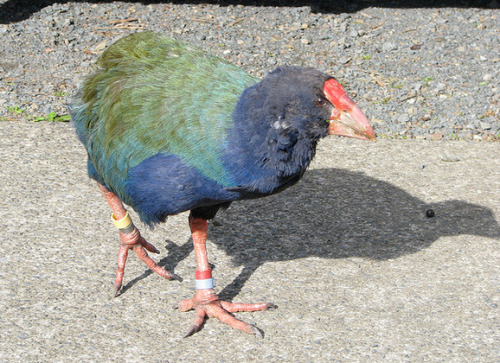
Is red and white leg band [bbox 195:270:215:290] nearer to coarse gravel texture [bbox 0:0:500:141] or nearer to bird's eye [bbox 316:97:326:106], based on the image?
bird's eye [bbox 316:97:326:106]

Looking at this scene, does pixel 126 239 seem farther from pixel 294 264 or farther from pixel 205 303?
pixel 294 264

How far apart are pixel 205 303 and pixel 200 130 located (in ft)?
3.41

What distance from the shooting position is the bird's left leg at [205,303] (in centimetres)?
367

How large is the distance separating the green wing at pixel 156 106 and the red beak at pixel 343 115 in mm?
497

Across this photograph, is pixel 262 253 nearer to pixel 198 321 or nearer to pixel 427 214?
pixel 198 321

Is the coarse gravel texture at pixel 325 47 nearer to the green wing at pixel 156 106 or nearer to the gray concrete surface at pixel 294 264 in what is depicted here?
the gray concrete surface at pixel 294 264

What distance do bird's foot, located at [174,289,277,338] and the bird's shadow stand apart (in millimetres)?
241

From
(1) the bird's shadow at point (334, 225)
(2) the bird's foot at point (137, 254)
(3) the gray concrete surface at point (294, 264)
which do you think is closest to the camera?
(3) the gray concrete surface at point (294, 264)

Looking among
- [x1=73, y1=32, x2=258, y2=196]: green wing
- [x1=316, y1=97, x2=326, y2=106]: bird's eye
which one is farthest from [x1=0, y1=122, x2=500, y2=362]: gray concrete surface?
[x1=316, y1=97, x2=326, y2=106]: bird's eye

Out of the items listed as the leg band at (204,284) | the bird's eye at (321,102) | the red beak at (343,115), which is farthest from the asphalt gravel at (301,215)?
the bird's eye at (321,102)

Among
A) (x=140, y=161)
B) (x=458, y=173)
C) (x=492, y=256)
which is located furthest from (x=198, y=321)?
(x=458, y=173)

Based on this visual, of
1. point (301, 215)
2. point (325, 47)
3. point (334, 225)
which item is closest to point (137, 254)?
point (301, 215)

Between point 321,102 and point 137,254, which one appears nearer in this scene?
point 321,102

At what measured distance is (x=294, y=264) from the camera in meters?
4.27
